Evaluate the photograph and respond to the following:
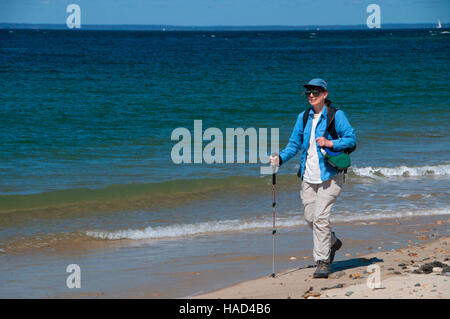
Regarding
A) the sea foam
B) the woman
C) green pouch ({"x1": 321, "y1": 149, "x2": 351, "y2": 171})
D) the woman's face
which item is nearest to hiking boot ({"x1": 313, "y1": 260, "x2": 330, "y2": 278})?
the woman

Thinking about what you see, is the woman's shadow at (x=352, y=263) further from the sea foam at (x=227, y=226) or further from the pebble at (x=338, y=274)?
the sea foam at (x=227, y=226)

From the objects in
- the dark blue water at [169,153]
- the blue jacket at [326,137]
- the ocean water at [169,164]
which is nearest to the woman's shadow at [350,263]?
the blue jacket at [326,137]

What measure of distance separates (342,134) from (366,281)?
141cm

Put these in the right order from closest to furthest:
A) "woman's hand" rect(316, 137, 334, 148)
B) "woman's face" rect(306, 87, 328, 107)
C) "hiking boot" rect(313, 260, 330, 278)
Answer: "woman's hand" rect(316, 137, 334, 148) → "woman's face" rect(306, 87, 328, 107) → "hiking boot" rect(313, 260, 330, 278)

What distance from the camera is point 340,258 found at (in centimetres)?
741

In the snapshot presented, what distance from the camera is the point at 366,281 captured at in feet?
19.7

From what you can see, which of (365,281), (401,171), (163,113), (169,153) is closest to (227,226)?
(365,281)

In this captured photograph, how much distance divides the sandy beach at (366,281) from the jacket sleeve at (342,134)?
1275 mm

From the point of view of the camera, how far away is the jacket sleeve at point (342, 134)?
19.2 ft

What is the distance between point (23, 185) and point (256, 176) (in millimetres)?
4537

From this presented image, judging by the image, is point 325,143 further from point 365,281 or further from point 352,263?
point 352,263

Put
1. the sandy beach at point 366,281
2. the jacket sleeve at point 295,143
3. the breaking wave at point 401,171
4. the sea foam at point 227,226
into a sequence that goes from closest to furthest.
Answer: the sandy beach at point 366,281
the jacket sleeve at point 295,143
the sea foam at point 227,226
the breaking wave at point 401,171

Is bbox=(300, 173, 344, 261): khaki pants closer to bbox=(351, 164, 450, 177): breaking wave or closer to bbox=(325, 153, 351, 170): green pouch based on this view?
bbox=(325, 153, 351, 170): green pouch

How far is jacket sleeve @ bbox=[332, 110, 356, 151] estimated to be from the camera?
5848 millimetres
